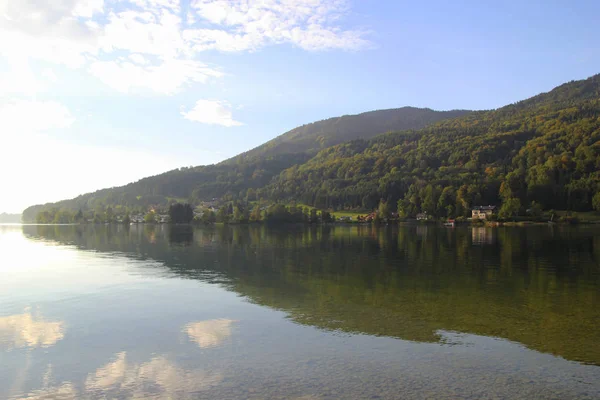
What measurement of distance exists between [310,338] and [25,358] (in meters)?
9.35

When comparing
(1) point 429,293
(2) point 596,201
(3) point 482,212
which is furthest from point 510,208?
(1) point 429,293

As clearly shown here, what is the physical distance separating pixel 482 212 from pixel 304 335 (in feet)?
487

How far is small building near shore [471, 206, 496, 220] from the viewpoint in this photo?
14949 centimetres

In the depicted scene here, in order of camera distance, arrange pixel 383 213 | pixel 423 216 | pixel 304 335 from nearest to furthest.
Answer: pixel 304 335
pixel 423 216
pixel 383 213

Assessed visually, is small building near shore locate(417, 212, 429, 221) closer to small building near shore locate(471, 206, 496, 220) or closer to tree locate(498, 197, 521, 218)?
small building near shore locate(471, 206, 496, 220)

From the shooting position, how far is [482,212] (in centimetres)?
15400

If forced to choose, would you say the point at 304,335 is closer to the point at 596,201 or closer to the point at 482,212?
the point at 596,201

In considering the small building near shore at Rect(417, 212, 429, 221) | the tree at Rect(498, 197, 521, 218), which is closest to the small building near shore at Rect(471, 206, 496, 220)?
the tree at Rect(498, 197, 521, 218)

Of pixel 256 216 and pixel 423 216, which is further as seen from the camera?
pixel 256 216

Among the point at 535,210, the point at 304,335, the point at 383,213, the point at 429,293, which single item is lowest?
the point at 429,293

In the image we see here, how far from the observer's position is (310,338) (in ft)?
56.3

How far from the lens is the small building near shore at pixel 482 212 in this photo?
149488 millimetres

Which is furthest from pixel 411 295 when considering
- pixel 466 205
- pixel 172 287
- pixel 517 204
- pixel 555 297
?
pixel 466 205

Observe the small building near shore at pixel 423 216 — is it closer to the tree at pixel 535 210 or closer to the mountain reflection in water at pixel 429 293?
the tree at pixel 535 210
